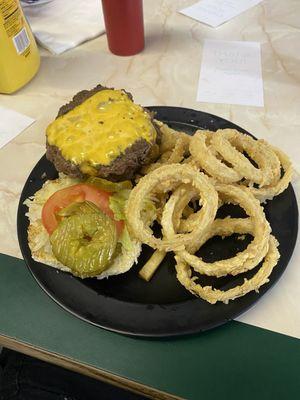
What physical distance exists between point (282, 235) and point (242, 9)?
1.50 m

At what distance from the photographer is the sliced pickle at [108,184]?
1.24 metres

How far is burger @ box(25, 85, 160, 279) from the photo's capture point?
3.46 ft

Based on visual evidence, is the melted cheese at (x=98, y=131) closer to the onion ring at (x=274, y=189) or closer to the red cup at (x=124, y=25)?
the onion ring at (x=274, y=189)

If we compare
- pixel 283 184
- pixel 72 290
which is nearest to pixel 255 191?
pixel 283 184

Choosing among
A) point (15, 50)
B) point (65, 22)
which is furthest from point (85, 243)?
point (65, 22)

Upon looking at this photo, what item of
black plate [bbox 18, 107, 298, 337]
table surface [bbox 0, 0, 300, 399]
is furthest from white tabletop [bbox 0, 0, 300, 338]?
black plate [bbox 18, 107, 298, 337]

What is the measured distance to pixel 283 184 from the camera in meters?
1.21

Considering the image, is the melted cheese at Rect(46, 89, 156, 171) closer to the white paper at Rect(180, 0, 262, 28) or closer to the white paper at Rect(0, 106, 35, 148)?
the white paper at Rect(0, 106, 35, 148)

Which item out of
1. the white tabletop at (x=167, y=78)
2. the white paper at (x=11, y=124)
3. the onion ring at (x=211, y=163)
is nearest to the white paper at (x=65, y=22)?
the white tabletop at (x=167, y=78)

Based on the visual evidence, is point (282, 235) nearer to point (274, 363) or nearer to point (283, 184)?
point (283, 184)

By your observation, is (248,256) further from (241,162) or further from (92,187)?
(92,187)

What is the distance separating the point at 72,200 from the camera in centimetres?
118

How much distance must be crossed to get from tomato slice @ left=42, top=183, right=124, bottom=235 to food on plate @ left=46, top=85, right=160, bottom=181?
1.8 inches

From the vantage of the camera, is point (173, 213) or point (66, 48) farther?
point (66, 48)
